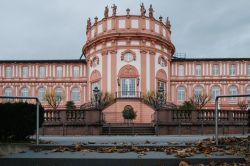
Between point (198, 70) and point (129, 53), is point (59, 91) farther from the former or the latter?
point (198, 70)

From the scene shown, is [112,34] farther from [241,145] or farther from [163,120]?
[241,145]

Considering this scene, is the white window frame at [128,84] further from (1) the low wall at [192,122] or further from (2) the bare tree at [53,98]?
(1) the low wall at [192,122]

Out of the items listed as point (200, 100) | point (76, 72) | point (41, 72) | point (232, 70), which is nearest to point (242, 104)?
point (200, 100)

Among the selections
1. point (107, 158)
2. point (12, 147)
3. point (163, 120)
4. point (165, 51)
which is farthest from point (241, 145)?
point (165, 51)

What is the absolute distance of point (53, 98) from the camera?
165 ft

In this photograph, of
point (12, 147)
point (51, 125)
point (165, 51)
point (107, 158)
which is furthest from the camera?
point (165, 51)

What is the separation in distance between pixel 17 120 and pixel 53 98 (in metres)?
41.2

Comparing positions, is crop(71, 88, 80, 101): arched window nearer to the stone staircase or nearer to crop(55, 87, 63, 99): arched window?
crop(55, 87, 63, 99): arched window

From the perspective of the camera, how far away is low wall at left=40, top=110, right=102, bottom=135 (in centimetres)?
2111

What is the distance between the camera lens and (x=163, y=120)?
2164cm

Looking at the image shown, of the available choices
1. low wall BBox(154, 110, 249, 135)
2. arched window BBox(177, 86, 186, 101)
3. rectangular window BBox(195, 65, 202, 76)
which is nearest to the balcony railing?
arched window BBox(177, 86, 186, 101)

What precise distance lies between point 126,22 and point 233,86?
20211 mm

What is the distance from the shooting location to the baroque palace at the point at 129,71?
44.9 m

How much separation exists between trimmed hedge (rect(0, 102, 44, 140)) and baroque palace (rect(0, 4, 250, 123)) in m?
29.5
